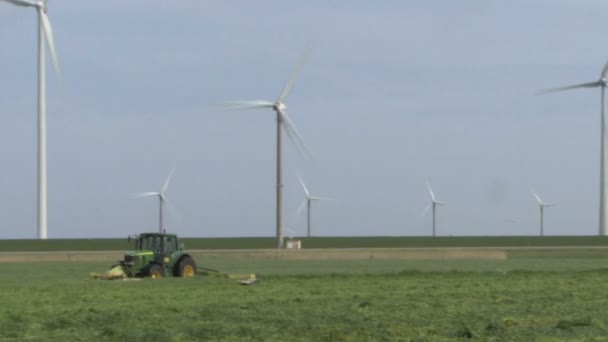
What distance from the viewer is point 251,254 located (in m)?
58.0

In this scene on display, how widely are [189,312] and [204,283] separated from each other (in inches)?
424

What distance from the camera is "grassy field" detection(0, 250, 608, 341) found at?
1895cm

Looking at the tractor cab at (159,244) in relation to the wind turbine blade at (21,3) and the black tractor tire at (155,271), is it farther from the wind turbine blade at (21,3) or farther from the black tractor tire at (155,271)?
the wind turbine blade at (21,3)

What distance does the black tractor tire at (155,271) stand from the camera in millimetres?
36688

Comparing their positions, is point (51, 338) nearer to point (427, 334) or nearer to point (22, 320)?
point (22, 320)

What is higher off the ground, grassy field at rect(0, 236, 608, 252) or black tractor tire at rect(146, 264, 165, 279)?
grassy field at rect(0, 236, 608, 252)

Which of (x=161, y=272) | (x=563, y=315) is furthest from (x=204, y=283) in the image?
(x=563, y=315)

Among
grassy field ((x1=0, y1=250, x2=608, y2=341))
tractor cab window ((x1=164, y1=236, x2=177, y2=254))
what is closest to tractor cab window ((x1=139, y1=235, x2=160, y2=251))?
tractor cab window ((x1=164, y1=236, x2=177, y2=254))

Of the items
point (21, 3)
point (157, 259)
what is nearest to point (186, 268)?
point (157, 259)

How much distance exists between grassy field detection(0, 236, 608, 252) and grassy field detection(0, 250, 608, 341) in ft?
95.3

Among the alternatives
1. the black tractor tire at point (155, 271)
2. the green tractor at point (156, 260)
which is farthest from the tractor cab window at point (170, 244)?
the black tractor tire at point (155, 271)

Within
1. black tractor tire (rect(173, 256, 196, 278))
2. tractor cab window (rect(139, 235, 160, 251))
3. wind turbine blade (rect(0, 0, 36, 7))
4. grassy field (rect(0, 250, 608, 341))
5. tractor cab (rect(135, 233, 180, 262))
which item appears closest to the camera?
grassy field (rect(0, 250, 608, 341))

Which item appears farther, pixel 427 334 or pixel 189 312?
pixel 189 312

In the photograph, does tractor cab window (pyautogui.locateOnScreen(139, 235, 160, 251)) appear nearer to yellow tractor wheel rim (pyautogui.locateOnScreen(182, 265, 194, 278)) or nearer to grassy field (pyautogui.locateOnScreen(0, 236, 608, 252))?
yellow tractor wheel rim (pyautogui.locateOnScreen(182, 265, 194, 278))
